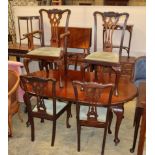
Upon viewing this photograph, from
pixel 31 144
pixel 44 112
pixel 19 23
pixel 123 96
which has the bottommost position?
pixel 31 144

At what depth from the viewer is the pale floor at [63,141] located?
7.96ft

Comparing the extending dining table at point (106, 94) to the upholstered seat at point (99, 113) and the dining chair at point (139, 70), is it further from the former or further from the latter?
→ the dining chair at point (139, 70)

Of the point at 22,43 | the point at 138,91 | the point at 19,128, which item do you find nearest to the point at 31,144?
the point at 19,128

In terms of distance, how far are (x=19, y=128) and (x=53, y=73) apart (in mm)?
863

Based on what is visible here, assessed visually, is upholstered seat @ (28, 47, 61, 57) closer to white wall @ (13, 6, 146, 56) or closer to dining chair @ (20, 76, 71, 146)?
dining chair @ (20, 76, 71, 146)

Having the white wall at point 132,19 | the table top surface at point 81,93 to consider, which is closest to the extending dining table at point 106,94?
the table top surface at point 81,93

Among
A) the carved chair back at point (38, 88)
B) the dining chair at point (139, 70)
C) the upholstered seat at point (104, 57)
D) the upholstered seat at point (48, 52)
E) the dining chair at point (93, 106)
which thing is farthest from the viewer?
the dining chair at point (139, 70)

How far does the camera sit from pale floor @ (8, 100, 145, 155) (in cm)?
243

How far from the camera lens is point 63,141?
8.50ft

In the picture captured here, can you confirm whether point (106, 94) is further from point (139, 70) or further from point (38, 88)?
point (139, 70)
